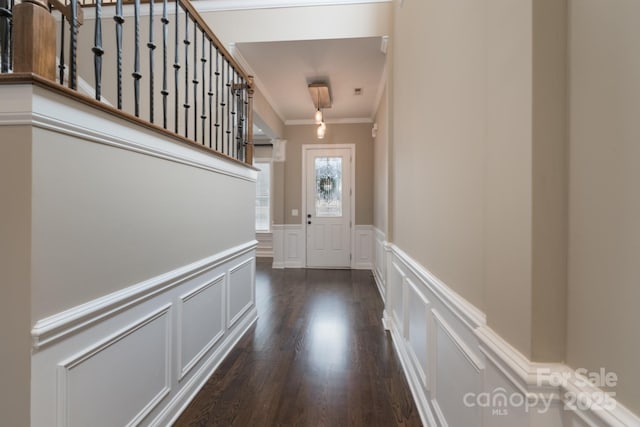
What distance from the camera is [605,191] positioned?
57 cm

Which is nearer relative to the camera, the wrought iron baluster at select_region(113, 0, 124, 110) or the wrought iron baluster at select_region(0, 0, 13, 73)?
the wrought iron baluster at select_region(0, 0, 13, 73)

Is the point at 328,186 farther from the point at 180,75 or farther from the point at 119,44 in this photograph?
the point at 119,44

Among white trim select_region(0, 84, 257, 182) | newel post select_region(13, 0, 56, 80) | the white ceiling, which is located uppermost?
the white ceiling

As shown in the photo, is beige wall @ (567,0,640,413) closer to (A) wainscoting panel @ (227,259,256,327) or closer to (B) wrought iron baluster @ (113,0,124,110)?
(B) wrought iron baluster @ (113,0,124,110)

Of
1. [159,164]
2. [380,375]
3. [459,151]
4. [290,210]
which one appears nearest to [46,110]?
[159,164]

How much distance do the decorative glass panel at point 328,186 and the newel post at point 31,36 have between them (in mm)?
4802

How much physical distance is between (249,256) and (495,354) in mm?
2424

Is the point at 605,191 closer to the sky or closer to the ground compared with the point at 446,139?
closer to the ground

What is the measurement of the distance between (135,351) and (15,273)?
0.64 m

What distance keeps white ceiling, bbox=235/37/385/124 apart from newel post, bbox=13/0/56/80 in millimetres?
2568

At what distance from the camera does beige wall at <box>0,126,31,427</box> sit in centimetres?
89

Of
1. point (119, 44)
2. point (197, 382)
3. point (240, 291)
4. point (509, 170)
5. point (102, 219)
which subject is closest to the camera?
point (509, 170)

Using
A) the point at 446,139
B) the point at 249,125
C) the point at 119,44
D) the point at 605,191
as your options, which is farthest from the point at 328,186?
the point at 605,191

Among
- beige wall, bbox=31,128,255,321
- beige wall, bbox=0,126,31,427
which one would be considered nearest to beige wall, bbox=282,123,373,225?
beige wall, bbox=31,128,255,321
